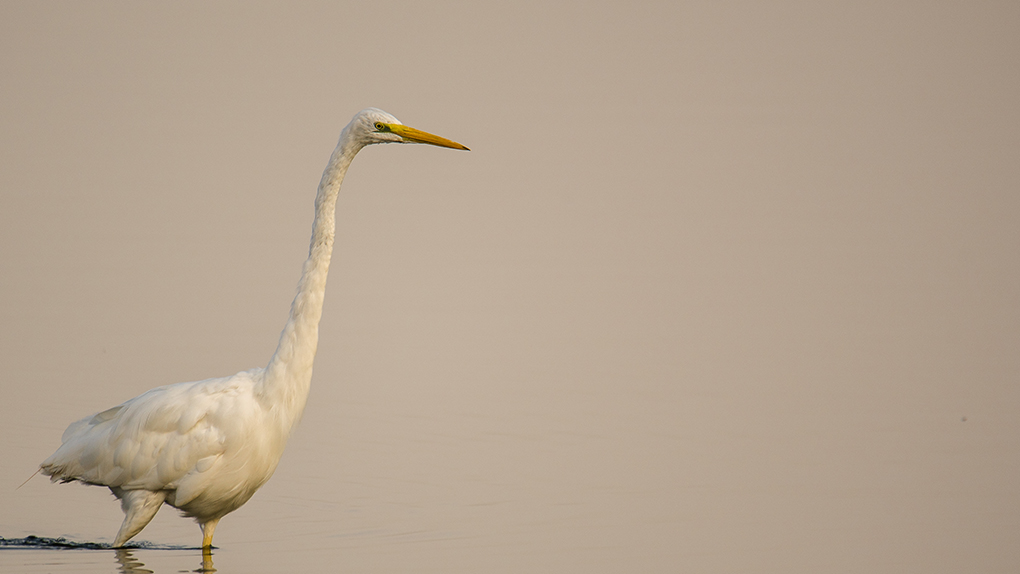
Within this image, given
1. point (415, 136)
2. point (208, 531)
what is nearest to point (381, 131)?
point (415, 136)

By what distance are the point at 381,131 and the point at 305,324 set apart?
143 centimetres

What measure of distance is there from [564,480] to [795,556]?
270 centimetres

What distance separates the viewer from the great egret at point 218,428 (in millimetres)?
7492

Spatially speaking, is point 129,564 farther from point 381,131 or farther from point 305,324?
point 381,131

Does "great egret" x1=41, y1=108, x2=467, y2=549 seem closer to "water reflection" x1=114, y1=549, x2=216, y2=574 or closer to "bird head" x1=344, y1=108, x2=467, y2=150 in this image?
"bird head" x1=344, y1=108, x2=467, y2=150

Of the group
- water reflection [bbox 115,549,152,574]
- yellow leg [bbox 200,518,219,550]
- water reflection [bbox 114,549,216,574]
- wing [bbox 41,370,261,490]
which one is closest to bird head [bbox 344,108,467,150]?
wing [bbox 41,370,261,490]

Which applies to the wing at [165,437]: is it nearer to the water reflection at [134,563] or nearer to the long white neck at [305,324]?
the long white neck at [305,324]

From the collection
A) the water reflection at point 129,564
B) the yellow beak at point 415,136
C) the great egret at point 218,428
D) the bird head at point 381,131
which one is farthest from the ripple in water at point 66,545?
the yellow beak at point 415,136

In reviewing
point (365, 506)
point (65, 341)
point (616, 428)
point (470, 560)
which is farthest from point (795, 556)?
point (65, 341)

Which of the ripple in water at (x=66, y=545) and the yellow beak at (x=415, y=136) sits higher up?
the yellow beak at (x=415, y=136)

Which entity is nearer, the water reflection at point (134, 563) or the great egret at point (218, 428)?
the water reflection at point (134, 563)

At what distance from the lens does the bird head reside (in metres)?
7.80

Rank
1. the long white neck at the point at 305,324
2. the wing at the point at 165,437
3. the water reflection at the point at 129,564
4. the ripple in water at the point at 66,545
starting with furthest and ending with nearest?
the ripple in water at the point at 66,545, the long white neck at the point at 305,324, the wing at the point at 165,437, the water reflection at the point at 129,564

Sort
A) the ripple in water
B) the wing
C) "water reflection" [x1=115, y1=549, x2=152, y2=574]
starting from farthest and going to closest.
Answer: the ripple in water → the wing → "water reflection" [x1=115, y1=549, x2=152, y2=574]
